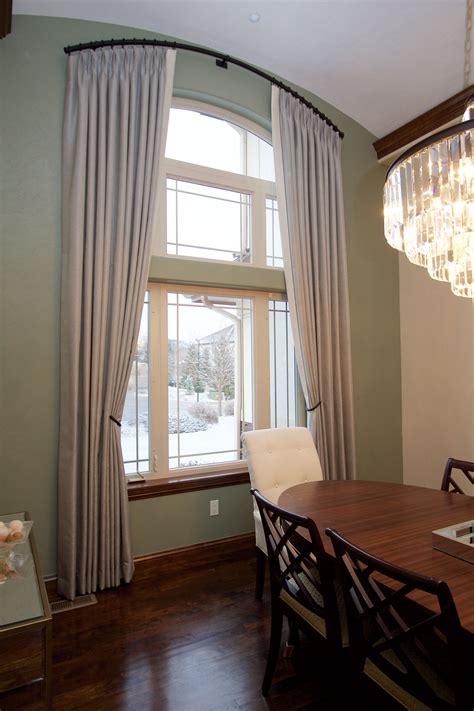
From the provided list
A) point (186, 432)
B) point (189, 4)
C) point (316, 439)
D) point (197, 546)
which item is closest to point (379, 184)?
point (189, 4)

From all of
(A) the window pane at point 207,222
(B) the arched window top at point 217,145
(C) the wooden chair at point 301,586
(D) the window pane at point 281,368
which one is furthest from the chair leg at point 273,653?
(B) the arched window top at point 217,145

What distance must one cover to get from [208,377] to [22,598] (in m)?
2.10

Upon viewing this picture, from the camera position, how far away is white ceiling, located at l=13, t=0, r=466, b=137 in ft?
9.47

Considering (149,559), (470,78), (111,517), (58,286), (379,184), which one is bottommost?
(149,559)

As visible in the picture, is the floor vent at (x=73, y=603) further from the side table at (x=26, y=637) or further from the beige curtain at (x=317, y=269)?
the beige curtain at (x=317, y=269)

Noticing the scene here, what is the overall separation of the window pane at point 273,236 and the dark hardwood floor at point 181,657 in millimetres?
2443

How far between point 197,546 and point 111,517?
78cm

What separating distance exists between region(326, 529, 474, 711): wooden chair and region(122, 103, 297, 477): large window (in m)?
2.06

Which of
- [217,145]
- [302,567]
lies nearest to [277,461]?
[302,567]

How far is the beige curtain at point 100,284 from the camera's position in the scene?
2607 millimetres

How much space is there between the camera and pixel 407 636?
106cm

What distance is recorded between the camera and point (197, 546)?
314cm

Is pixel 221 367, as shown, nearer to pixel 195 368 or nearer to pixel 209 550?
pixel 195 368

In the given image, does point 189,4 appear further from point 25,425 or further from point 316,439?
point 316,439
